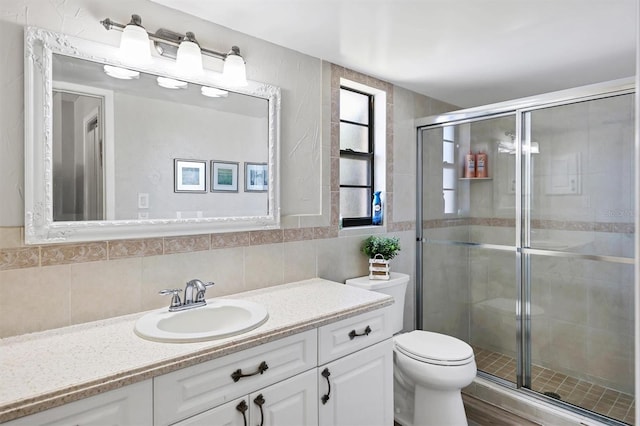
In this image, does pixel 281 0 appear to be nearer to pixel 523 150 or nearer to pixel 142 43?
pixel 142 43

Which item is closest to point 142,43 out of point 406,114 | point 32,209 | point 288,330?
point 32,209

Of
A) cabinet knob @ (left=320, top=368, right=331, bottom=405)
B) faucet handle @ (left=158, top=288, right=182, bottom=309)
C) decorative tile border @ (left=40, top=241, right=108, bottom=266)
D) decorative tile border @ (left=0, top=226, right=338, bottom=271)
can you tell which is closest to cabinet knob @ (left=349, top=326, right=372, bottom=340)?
cabinet knob @ (left=320, top=368, right=331, bottom=405)

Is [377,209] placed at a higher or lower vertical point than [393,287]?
higher

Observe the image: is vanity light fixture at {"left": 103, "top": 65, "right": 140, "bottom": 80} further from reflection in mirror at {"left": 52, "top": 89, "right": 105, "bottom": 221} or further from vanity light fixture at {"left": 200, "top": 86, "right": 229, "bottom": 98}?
vanity light fixture at {"left": 200, "top": 86, "right": 229, "bottom": 98}

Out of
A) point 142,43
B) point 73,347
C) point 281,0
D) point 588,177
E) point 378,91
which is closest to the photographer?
point 73,347

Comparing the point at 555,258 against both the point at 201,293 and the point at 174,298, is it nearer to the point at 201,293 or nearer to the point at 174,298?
the point at 201,293

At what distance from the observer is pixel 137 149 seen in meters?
1.54

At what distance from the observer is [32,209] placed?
1.30m

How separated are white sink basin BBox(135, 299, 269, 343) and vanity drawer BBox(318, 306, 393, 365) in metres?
0.29

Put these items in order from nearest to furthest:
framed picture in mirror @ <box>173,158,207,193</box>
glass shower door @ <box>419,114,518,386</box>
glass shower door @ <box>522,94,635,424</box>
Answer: framed picture in mirror @ <box>173,158,207,193</box> < glass shower door @ <box>522,94,635,424</box> < glass shower door @ <box>419,114,518,386</box>

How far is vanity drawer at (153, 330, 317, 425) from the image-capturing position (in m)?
1.14

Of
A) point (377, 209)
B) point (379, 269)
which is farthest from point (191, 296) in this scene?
point (377, 209)

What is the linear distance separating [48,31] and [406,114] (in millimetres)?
2261

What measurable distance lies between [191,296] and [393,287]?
129 centimetres
